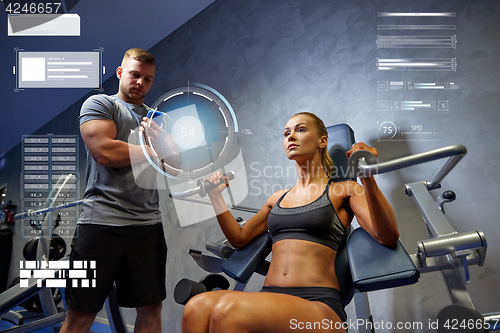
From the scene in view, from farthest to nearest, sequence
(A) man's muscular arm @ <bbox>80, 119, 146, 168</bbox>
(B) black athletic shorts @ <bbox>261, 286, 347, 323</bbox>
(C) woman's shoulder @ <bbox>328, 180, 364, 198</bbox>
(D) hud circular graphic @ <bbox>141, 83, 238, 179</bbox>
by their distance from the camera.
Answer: (D) hud circular graphic @ <bbox>141, 83, 238, 179</bbox>
(C) woman's shoulder @ <bbox>328, 180, 364, 198</bbox>
(A) man's muscular arm @ <bbox>80, 119, 146, 168</bbox>
(B) black athletic shorts @ <bbox>261, 286, 347, 323</bbox>

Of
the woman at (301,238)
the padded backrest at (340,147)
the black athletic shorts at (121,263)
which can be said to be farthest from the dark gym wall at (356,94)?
the black athletic shorts at (121,263)

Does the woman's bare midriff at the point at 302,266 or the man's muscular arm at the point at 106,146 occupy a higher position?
the man's muscular arm at the point at 106,146

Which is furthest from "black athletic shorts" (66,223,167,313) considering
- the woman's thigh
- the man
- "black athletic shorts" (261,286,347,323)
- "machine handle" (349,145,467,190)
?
"machine handle" (349,145,467,190)

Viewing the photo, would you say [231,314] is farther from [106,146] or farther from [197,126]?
[197,126]

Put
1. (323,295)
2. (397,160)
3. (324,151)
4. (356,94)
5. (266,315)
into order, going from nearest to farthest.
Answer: (397,160), (266,315), (323,295), (324,151), (356,94)

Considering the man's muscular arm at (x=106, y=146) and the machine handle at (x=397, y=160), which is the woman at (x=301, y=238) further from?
the man's muscular arm at (x=106, y=146)

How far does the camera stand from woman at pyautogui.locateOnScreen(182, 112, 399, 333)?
89 centimetres

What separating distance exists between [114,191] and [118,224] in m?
0.13

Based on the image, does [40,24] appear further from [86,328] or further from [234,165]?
[86,328]

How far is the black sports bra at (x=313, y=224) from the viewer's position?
1.22m

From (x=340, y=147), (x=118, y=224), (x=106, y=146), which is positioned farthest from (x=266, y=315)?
(x=340, y=147)

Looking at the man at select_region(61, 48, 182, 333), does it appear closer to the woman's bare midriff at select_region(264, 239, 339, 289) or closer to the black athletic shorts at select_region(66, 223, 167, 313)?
the black athletic shorts at select_region(66, 223, 167, 313)

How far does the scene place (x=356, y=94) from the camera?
1.92 metres

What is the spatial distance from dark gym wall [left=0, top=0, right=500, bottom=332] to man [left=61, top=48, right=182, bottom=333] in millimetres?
1073
